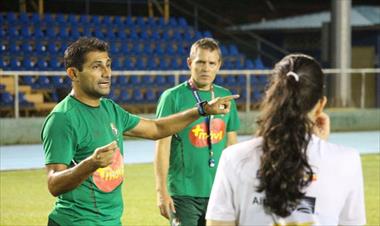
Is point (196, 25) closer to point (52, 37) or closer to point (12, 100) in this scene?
point (52, 37)

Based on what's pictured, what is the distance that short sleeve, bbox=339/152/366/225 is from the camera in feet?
10.4

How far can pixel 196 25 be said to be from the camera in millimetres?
Result: 29000

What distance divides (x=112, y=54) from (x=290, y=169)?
21.8 metres

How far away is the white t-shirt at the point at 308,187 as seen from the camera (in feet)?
10.3

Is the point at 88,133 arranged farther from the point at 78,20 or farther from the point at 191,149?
the point at 78,20

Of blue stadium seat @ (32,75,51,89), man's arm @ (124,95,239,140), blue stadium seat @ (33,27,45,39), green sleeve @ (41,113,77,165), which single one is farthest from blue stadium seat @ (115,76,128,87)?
green sleeve @ (41,113,77,165)

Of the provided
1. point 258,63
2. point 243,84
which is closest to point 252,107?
point 243,84

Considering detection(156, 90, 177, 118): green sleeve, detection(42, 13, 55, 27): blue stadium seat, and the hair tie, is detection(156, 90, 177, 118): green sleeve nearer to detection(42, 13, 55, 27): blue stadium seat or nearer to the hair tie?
the hair tie

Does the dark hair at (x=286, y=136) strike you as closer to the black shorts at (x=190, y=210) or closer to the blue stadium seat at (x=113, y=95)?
the black shorts at (x=190, y=210)

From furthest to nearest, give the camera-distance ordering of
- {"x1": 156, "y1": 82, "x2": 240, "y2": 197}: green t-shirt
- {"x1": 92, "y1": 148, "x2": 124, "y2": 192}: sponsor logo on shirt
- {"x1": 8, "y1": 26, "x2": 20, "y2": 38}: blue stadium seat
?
{"x1": 8, "y1": 26, "x2": 20, "y2": 38}: blue stadium seat
{"x1": 156, "y1": 82, "x2": 240, "y2": 197}: green t-shirt
{"x1": 92, "y1": 148, "x2": 124, "y2": 192}: sponsor logo on shirt

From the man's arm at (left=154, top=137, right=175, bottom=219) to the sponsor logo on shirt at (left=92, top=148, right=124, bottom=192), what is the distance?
1.47 m

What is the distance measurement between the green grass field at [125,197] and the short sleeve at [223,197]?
671cm

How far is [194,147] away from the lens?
260 inches

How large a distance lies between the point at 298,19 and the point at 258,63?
9756mm
